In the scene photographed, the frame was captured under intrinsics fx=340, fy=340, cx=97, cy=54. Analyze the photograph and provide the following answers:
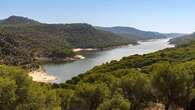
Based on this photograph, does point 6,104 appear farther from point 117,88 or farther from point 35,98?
point 117,88

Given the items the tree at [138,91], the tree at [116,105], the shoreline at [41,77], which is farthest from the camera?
the shoreline at [41,77]

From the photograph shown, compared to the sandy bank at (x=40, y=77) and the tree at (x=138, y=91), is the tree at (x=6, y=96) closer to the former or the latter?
the tree at (x=138, y=91)

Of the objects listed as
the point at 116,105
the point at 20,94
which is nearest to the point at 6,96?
the point at 20,94

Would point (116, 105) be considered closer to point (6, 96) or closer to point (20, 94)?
point (20, 94)

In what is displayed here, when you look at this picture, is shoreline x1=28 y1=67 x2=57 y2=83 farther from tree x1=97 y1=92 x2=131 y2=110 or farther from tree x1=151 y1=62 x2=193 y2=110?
tree x1=97 y1=92 x2=131 y2=110

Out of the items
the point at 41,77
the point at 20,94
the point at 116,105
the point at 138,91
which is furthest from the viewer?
the point at 41,77

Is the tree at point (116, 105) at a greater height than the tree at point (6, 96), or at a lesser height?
lesser

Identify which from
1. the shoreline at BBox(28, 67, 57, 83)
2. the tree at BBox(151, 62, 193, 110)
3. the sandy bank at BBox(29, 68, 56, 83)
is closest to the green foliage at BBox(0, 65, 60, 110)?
the tree at BBox(151, 62, 193, 110)

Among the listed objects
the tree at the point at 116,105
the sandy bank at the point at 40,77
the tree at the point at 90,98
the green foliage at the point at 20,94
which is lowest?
the sandy bank at the point at 40,77

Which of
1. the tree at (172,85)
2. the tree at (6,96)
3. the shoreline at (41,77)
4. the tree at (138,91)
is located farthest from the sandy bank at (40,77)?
the tree at (6,96)
